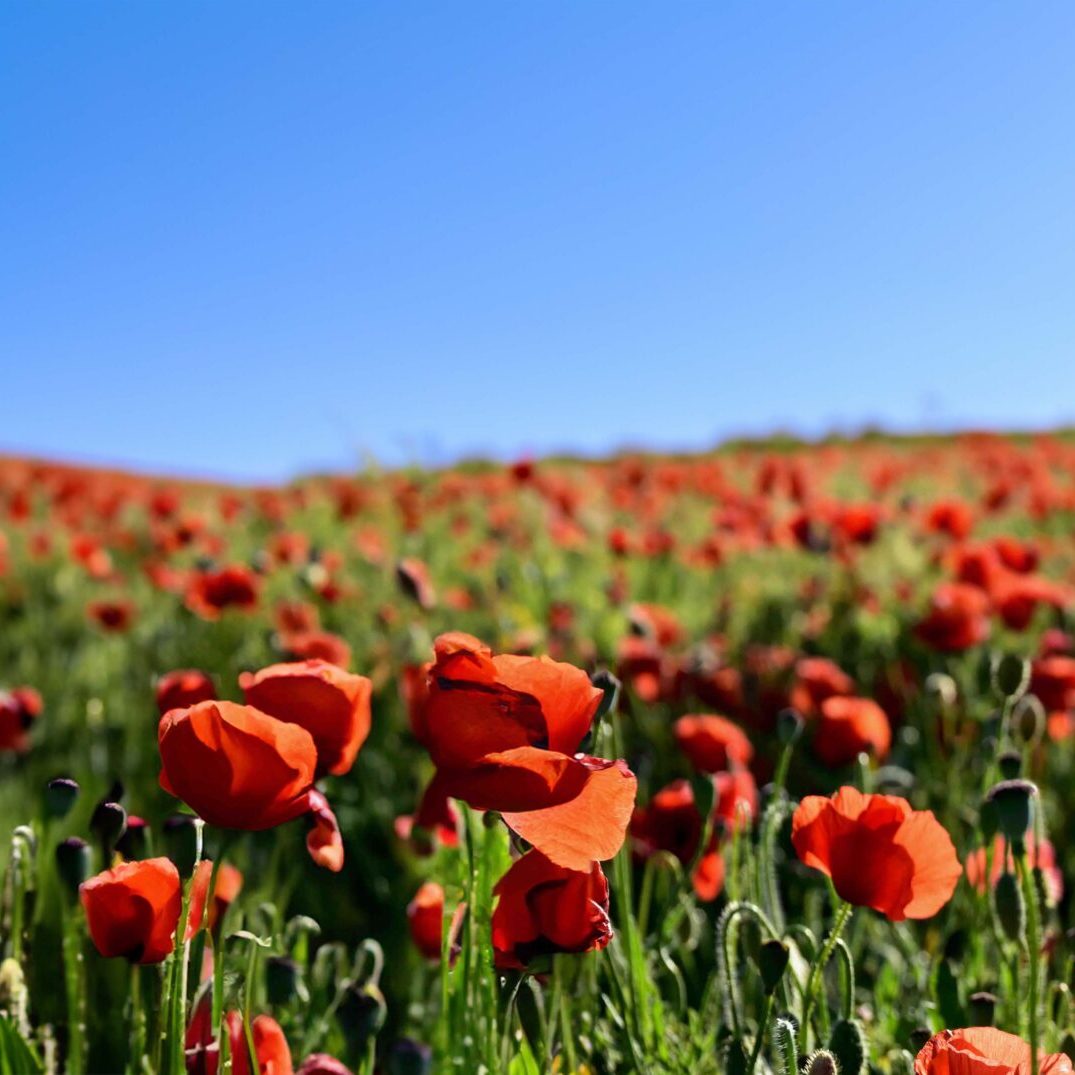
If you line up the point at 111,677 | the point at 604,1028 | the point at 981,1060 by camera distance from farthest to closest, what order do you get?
the point at 111,677 → the point at 604,1028 → the point at 981,1060

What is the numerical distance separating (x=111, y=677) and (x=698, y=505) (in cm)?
302

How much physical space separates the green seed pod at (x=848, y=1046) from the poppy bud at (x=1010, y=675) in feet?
1.55

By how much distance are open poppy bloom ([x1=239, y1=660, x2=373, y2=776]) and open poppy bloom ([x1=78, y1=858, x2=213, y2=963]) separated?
136mm

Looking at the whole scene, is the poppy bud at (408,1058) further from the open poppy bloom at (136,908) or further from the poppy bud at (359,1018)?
the open poppy bloom at (136,908)

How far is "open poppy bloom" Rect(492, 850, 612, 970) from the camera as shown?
0.83 m

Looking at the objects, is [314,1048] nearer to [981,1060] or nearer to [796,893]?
[981,1060]

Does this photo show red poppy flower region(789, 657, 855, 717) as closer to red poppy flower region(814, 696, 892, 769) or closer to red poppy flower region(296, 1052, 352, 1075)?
red poppy flower region(814, 696, 892, 769)

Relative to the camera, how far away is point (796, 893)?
2.03 meters

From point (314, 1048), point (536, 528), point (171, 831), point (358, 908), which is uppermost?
point (536, 528)

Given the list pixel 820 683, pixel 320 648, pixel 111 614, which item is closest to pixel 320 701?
pixel 320 648

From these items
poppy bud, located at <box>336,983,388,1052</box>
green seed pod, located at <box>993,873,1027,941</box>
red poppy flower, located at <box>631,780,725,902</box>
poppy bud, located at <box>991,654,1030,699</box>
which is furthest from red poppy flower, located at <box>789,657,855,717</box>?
poppy bud, located at <box>336,983,388,1052</box>

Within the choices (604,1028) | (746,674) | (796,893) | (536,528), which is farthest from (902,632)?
(604,1028)

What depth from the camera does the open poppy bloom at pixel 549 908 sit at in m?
0.83

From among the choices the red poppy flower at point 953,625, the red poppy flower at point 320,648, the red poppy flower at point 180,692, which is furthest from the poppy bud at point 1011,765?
the red poppy flower at point 953,625
